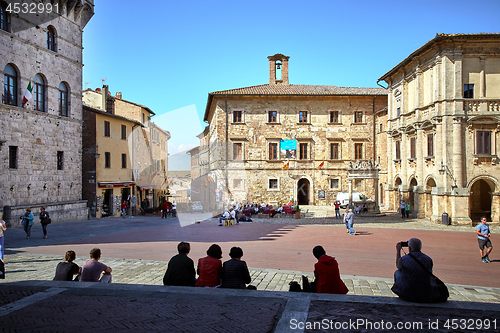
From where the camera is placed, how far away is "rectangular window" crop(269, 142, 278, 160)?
123ft

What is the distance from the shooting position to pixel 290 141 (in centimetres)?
3756

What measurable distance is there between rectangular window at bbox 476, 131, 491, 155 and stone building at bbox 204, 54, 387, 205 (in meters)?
14.6

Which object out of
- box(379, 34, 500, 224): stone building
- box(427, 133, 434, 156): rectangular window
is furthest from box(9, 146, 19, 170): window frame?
box(427, 133, 434, 156): rectangular window

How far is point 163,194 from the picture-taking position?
1922 inches

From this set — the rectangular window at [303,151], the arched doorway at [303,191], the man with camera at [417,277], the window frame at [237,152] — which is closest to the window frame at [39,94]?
the window frame at [237,152]

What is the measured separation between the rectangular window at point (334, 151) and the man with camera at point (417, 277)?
1307 inches

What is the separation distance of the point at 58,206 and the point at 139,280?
1682 cm

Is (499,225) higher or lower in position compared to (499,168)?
lower

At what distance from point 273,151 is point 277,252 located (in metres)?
25.0

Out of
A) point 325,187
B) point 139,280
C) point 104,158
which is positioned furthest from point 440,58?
point 104,158

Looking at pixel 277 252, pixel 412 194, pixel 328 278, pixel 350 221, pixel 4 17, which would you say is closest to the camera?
pixel 328 278

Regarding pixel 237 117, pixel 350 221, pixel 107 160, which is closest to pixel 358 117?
pixel 237 117

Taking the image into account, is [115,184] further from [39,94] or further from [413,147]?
[413,147]

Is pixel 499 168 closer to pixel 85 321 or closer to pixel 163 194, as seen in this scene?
pixel 85 321
